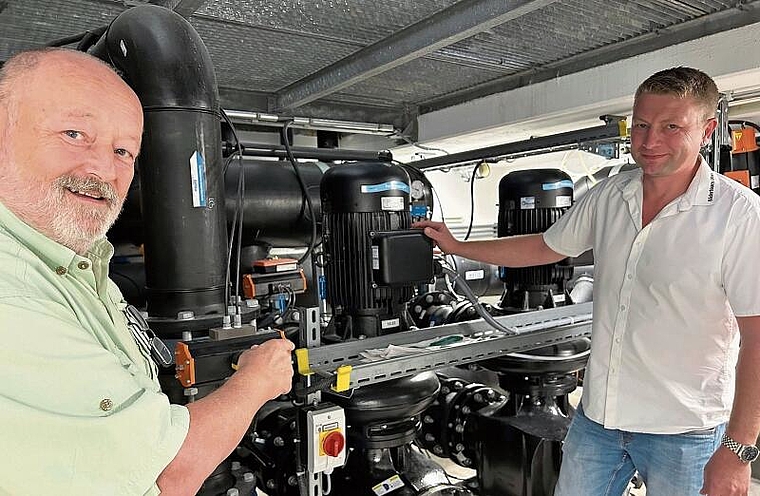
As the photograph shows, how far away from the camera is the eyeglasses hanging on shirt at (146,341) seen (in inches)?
39.4

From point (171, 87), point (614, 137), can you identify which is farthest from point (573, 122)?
point (171, 87)

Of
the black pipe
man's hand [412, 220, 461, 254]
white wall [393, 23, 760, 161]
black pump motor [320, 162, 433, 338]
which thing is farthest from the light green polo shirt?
white wall [393, 23, 760, 161]

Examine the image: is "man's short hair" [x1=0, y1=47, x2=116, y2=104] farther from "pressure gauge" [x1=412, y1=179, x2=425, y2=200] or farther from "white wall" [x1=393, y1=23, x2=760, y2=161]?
"white wall" [x1=393, y1=23, x2=760, y2=161]

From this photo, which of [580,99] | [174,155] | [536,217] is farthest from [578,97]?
[174,155]

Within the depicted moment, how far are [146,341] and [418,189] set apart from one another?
51.6 inches

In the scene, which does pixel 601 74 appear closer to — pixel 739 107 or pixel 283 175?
pixel 739 107

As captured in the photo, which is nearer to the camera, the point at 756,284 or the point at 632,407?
the point at 756,284

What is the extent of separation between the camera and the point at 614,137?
6.50 ft

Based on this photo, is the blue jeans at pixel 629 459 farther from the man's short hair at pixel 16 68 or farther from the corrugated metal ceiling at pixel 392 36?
the man's short hair at pixel 16 68

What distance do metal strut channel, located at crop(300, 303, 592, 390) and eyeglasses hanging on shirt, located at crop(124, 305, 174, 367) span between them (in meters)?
0.31

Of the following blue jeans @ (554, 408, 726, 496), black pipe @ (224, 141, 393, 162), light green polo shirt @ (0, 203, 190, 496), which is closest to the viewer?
light green polo shirt @ (0, 203, 190, 496)

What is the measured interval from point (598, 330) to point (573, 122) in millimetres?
1457

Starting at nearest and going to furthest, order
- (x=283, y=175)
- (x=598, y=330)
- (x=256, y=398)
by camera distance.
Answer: (x=256, y=398)
(x=598, y=330)
(x=283, y=175)

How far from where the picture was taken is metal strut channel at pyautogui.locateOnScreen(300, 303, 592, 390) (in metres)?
1.28
